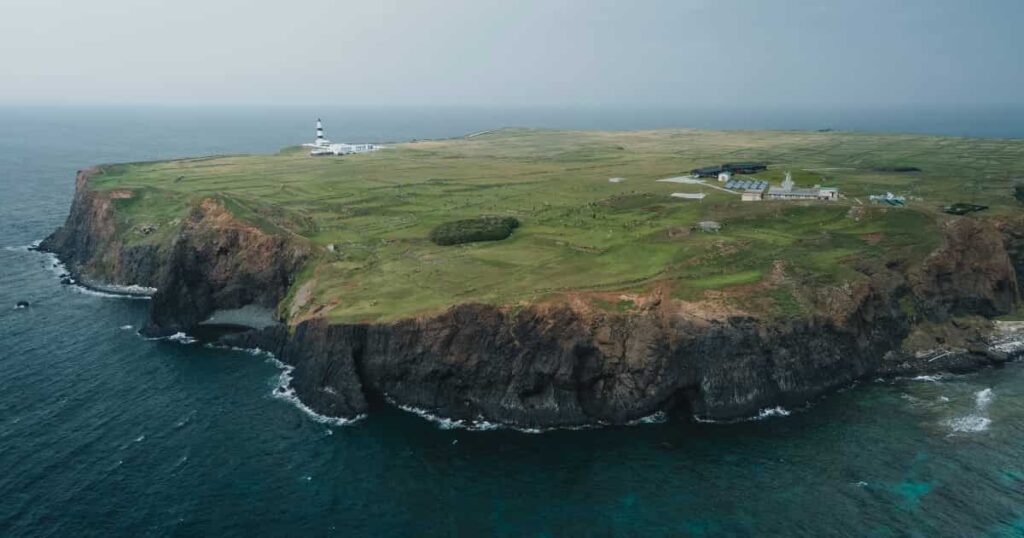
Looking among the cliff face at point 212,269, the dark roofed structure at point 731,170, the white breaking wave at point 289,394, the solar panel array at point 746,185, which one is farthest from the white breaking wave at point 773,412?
the dark roofed structure at point 731,170

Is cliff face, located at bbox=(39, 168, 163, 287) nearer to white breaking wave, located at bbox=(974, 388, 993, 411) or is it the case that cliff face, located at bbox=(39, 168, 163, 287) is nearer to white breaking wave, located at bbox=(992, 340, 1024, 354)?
white breaking wave, located at bbox=(974, 388, 993, 411)

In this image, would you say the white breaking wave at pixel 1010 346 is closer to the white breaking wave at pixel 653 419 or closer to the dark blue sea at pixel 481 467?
the dark blue sea at pixel 481 467

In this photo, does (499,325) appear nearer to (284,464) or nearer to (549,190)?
(284,464)

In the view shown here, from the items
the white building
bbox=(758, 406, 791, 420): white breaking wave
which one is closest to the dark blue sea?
bbox=(758, 406, 791, 420): white breaking wave

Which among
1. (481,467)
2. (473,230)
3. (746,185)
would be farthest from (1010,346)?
(473,230)

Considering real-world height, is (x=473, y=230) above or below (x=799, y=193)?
below

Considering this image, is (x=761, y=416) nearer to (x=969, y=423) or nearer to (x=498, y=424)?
(x=969, y=423)
